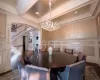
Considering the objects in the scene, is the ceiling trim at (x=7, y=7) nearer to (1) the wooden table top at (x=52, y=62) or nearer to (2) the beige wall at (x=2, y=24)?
(2) the beige wall at (x=2, y=24)

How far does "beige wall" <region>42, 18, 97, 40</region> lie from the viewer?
4.56 m

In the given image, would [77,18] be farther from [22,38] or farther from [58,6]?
[22,38]

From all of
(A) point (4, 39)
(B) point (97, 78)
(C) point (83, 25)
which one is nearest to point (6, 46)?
(A) point (4, 39)

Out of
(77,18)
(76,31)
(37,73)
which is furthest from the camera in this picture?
(76,31)

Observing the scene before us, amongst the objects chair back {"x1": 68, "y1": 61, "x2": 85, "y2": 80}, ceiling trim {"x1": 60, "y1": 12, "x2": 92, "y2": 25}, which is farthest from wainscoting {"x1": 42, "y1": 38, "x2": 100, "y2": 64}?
chair back {"x1": 68, "y1": 61, "x2": 85, "y2": 80}

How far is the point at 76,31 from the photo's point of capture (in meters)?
5.15

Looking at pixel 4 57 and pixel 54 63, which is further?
pixel 4 57

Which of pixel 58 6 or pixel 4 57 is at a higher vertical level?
pixel 58 6

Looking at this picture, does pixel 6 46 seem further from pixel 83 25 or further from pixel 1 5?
pixel 83 25

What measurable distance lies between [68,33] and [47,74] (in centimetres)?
448

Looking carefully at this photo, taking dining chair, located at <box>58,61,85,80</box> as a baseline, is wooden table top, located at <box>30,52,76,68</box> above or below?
above

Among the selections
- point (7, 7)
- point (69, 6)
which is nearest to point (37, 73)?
point (69, 6)

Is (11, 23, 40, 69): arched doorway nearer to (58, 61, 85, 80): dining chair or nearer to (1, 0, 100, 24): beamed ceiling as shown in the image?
(1, 0, 100, 24): beamed ceiling

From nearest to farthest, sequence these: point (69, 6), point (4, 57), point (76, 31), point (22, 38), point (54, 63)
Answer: point (54, 63) < point (69, 6) < point (4, 57) < point (76, 31) < point (22, 38)
